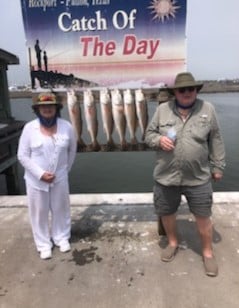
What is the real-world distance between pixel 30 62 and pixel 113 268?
2108mm

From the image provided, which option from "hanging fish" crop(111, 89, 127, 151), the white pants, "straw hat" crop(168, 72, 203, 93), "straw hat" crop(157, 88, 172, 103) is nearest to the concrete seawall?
the white pants

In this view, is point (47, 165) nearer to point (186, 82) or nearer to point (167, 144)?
point (167, 144)

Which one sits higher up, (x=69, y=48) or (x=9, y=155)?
(x=69, y=48)

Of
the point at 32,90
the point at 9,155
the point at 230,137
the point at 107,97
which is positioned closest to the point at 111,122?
the point at 107,97

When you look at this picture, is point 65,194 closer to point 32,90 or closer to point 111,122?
point 111,122

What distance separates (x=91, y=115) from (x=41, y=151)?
65 cm

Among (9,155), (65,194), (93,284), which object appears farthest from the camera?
(9,155)

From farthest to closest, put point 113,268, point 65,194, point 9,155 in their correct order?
point 9,155 < point 65,194 < point 113,268

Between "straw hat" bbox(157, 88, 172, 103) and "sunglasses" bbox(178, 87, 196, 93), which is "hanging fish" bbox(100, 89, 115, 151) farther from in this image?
"sunglasses" bbox(178, 87, 196, 93)

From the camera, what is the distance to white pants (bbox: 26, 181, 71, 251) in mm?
3447

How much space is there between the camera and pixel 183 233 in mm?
3881

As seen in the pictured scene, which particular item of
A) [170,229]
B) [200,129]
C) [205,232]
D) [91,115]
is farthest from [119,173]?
[200,129]

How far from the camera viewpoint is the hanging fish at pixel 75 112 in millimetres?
3592

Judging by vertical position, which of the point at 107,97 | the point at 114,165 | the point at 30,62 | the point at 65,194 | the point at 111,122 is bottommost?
the point at 114,165
